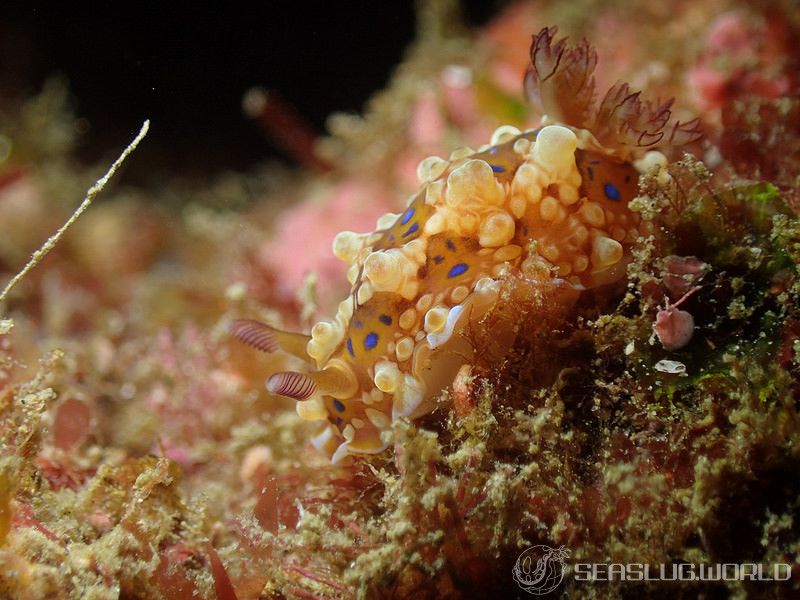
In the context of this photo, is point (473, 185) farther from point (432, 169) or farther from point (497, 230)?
point (432, 169)

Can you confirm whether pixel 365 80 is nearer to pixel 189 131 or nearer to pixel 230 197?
pixel 189 131

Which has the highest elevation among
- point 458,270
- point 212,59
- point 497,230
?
point 212,59

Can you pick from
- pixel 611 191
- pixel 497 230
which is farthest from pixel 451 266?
pixel 611 191

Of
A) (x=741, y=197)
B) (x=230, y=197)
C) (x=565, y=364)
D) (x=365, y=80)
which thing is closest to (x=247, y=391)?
(x=565, y=364)

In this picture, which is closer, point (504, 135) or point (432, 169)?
point (432, 169)

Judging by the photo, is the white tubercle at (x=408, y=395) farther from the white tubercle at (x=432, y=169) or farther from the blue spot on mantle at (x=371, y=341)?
the white tubercle at (x=432, y=169)

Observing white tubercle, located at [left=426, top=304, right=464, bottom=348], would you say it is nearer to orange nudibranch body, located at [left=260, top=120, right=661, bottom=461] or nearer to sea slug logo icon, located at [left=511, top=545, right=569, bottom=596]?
orange nudibranch body, located at [left=260, top=120, right=661, bottom=461]

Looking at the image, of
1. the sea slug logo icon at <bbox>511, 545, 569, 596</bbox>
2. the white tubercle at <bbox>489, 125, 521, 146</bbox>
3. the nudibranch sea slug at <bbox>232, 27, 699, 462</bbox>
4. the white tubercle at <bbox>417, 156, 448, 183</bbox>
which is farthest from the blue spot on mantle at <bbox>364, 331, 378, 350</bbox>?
the white tubercle at <bbox>489, 125, 521, 146</bbox>
